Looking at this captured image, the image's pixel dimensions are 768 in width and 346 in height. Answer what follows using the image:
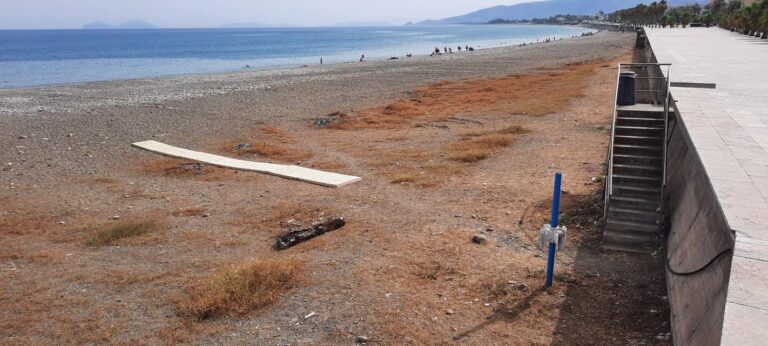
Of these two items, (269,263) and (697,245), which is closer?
(697,245)

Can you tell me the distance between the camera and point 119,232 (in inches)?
473

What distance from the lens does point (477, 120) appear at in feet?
80.3

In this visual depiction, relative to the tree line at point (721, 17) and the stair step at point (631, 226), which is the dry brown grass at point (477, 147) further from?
the tree line at point (721, 17)

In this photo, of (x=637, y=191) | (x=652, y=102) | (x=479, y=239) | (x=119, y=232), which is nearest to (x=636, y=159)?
(x=637, y=191)

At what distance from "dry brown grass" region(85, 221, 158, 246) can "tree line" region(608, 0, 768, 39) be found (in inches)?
1847

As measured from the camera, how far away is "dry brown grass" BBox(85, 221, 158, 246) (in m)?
11.7

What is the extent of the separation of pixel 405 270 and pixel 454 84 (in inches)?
1283

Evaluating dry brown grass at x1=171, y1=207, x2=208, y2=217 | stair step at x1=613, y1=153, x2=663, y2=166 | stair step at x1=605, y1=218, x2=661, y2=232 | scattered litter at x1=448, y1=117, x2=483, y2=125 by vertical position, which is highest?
stair step at x1=613, y1=153, x2=663, y2=166

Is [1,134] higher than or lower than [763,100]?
lower

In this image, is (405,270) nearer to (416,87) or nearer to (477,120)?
(477,120)

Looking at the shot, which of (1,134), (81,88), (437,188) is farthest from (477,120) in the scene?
(81,88)

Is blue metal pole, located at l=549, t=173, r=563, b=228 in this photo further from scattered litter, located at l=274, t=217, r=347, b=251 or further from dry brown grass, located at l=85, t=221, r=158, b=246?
dry brown grass, located at l=85, t=221, r=158, b=246

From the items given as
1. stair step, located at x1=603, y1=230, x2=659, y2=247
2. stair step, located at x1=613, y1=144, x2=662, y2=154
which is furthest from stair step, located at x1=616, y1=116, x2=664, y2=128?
stair step, located at x1=603, y1=230, x2=659, y2=247

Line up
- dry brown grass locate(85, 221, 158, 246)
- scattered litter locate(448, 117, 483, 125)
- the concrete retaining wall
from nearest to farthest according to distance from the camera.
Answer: the concrete retaining wall < dry brown grass locate(85, 221, 158, 246) < scattered litter locate(448, 117, 483, 125)
